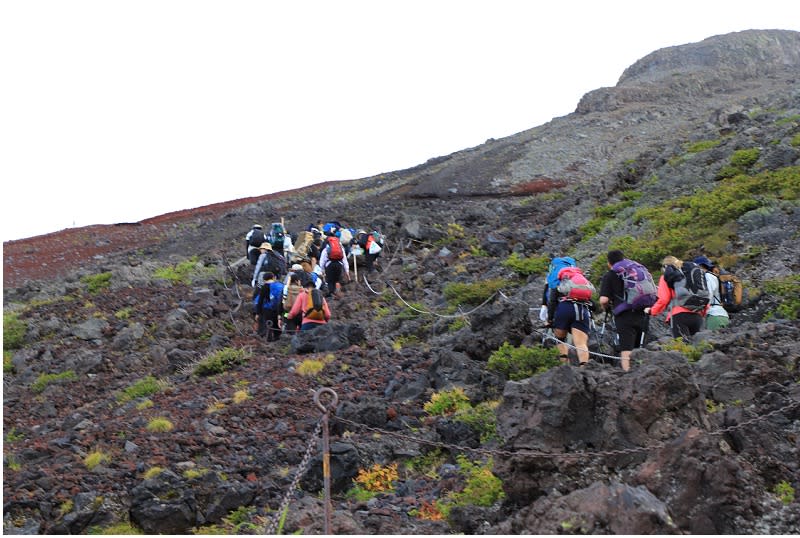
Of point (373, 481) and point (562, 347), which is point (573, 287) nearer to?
point (562, 347)

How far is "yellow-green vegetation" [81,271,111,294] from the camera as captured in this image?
1020 inches

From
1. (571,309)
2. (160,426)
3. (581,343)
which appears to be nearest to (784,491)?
(581,343)

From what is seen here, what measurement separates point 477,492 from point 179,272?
20438 millimetres

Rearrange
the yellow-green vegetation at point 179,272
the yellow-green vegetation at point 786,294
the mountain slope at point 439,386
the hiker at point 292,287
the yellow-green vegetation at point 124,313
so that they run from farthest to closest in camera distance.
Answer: the yellow-green vegetation at point 179,272, the yellow-green vegetation at point 124,313, the hiker at point 292,287, the yellow-green vegetation at point 786,294, the mountain slope at point 439,386

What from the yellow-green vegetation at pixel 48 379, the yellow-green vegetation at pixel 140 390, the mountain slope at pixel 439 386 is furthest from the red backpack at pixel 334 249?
the yellow-green vegetation at pixel 48 379

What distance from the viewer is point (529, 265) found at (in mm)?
18359

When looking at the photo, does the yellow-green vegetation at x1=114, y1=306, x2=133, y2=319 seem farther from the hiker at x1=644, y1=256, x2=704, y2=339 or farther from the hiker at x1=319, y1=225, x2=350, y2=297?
the hiker at x1=644, y1=256, x2=704, y2=339

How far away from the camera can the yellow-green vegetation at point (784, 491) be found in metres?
6.62

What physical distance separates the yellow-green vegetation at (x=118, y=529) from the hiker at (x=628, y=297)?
5680 millimetres

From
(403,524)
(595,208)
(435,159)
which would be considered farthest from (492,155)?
(403,524)

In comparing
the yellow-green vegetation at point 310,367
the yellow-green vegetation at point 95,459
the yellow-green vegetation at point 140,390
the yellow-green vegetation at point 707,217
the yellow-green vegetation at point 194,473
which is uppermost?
the yellow-green vegetation at point 707,217

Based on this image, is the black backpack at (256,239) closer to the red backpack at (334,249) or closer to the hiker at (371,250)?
the red backpack at (334,249)

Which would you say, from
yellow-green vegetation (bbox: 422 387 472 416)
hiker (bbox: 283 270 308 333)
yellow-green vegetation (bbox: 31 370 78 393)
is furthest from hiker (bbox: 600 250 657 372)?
yellow-green vegetation (bbox: 31 370 78 393)

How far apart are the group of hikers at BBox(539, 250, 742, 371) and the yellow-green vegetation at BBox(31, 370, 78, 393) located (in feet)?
33.5
